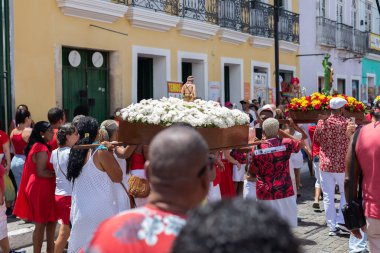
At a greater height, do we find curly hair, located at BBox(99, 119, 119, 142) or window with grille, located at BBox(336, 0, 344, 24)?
window with grille, located at BBox(336, 0, 344, 24)

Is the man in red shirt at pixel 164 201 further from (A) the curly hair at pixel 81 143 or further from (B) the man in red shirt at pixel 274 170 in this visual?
(B) the man in red shirt at pixel 274 170

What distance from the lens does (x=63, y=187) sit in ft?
19.9

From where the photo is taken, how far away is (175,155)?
2.07 meters

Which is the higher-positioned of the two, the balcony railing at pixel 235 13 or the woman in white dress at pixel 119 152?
the balcony railing at pixel 235 13

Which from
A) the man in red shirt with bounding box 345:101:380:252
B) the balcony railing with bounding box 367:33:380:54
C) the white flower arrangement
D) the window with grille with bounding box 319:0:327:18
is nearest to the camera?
the man in red shirt with bounding box 345:101:380:252

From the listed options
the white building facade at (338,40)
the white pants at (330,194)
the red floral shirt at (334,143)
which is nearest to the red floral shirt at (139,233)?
the red floral shirt at (334,143)

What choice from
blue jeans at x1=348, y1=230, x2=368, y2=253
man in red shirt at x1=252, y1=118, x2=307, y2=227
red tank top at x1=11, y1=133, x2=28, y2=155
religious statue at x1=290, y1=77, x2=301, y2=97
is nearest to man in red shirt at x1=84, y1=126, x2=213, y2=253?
man in red shirt at x1=252, y1=118, x2=307, y2=227

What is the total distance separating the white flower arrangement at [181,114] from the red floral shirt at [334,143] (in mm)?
2742

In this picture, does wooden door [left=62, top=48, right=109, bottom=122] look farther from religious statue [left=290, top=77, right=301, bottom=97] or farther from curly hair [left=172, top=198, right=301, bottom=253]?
curly hair [left=172, top=198, right=301, bottom=253]

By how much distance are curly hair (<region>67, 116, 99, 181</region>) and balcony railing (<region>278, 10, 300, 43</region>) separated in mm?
15278

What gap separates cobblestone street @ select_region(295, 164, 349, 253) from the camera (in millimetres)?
7219

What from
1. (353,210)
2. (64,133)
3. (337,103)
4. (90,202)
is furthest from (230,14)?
(353,210)

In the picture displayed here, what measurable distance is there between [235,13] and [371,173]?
13.4 meters

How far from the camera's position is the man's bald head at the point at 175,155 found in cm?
207
